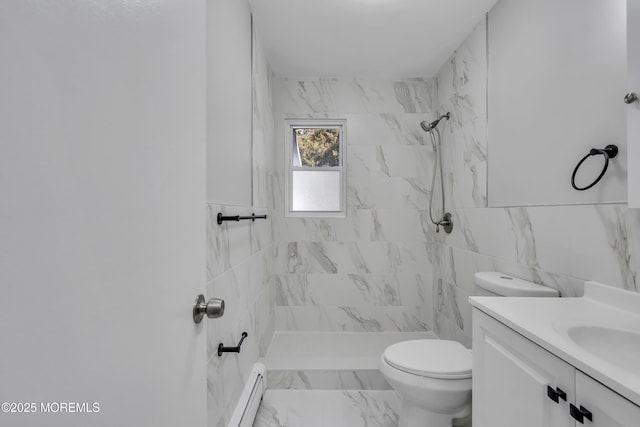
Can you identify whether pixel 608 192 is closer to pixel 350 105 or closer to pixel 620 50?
pixel 620 50

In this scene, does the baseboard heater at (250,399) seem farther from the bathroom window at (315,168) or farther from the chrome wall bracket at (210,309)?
the bathroom window at (315,168)

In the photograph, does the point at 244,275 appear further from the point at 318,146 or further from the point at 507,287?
the point at 318,146

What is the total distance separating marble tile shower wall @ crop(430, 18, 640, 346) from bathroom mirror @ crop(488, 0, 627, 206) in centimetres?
7

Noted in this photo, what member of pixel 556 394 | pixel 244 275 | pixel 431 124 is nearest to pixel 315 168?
pixel 431 124

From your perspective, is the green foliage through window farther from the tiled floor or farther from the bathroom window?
the tiled floor

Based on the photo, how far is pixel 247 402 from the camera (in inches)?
62.4

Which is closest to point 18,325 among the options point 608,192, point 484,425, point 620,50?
point 484,425

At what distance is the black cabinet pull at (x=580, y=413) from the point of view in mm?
648

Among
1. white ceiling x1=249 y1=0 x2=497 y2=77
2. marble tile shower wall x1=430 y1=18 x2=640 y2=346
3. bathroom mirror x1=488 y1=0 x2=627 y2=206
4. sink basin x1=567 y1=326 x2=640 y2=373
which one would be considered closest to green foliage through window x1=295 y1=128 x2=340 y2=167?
white ceiling x1=249 y1=0 x2=497 y2=77

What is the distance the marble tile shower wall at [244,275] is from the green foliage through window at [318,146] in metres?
0.37

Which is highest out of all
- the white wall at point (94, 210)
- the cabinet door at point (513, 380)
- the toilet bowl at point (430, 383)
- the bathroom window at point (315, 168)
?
the bathroom window at point (315, 168)

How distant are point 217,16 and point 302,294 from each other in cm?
218

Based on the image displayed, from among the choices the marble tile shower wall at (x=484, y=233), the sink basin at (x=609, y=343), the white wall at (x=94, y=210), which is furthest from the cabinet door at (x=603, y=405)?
the white wall at (x=94, y=210)

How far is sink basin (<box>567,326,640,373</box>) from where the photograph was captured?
85 centimetres
